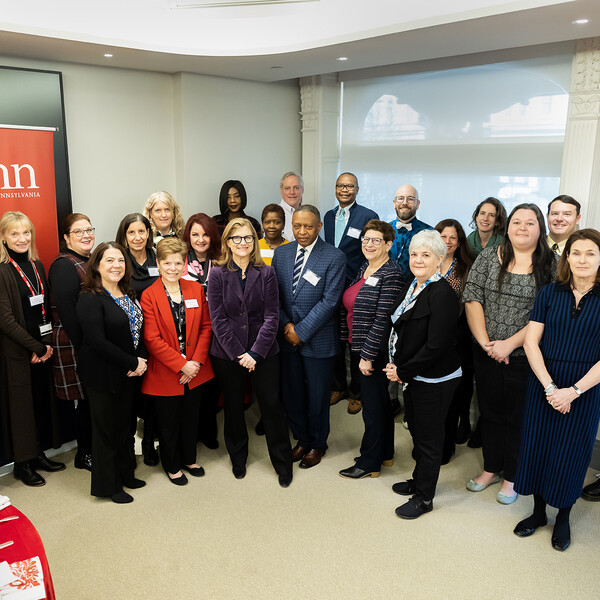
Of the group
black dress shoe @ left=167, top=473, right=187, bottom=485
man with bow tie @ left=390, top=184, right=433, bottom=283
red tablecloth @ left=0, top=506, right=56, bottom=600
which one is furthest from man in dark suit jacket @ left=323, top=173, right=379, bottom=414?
red tablecloth @ left=0, top=506, right=56, bottom=600

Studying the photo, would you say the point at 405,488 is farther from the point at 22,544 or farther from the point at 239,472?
the point at 22,544

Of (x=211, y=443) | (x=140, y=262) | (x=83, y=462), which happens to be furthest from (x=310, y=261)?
(x=83, y=462)

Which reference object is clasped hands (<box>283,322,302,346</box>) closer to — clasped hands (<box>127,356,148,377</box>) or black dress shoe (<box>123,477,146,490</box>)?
clasped hands (<box>127,356,148,377</box>)

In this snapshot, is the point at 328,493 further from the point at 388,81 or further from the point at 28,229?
the point at 388,81

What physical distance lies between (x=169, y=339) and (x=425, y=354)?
1444mm

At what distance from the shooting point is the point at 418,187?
19.0 feet

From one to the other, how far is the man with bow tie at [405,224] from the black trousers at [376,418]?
1050 mm

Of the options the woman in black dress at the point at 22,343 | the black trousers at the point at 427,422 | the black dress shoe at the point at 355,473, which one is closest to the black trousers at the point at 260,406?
the black dress shoe at the point at 355,473

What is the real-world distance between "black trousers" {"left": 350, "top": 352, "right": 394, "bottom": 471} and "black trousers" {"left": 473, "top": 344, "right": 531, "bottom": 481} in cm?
56

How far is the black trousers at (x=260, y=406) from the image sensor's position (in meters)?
3.46

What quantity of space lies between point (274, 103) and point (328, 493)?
4321 mm

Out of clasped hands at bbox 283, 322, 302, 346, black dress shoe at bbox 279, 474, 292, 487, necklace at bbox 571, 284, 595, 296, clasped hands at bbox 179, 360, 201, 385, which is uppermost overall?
necklace at bbox 571, 284, 595, 296

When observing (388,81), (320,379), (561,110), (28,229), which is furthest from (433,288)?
(388,81)

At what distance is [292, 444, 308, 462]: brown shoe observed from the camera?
3.83m
